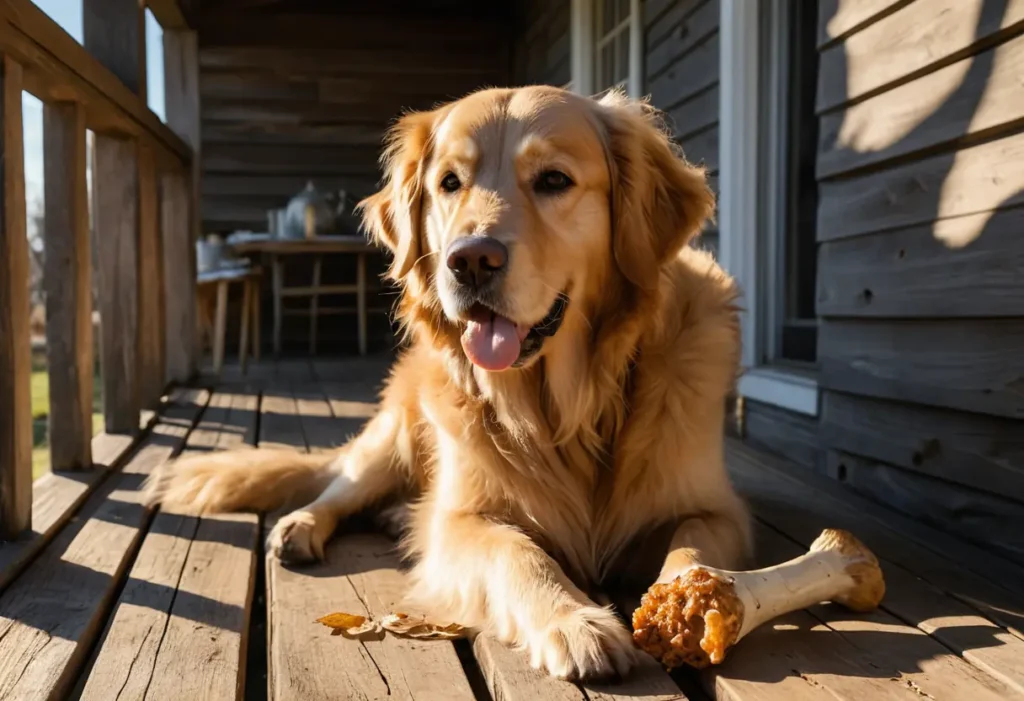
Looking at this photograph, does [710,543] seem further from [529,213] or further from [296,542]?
[296,542]

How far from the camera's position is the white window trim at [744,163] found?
3.88 metres

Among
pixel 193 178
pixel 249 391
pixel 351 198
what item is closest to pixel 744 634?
pixel 249 391

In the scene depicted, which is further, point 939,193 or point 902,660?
point 939,193

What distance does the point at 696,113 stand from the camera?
450cm

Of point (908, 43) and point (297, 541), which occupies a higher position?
point (908, 43)

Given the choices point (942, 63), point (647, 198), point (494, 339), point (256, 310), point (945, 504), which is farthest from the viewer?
point (256, 310)

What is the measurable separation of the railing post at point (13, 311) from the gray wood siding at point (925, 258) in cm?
230

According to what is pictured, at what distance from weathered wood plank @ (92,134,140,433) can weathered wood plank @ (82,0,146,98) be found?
0.99 ft

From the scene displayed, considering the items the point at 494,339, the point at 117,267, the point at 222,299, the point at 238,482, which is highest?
the point at 117,267

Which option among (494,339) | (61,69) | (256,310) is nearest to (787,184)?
(494,339)

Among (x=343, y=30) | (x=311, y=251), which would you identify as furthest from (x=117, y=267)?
(x=343, y=30)

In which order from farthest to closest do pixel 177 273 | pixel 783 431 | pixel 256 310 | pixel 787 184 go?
pixel 256 310 → pixel 177 273 → pixel 787 184 → pixel 783 431

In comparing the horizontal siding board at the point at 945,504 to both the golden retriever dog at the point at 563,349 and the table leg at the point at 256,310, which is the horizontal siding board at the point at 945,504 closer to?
the golden retriever dog at the point at 563,349

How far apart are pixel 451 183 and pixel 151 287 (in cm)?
307
